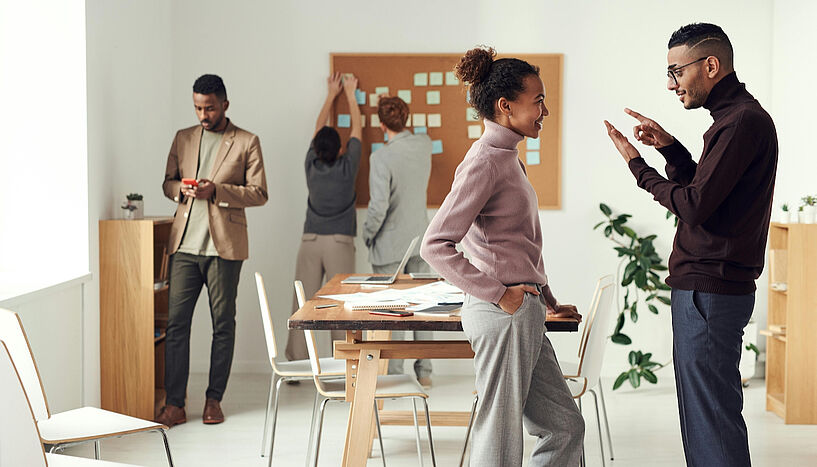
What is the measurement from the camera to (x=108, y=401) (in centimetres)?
422

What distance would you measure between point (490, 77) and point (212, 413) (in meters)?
2.75

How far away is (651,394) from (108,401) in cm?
316

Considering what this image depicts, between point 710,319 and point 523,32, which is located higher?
point 523,32

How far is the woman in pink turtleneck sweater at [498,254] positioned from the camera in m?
2.28

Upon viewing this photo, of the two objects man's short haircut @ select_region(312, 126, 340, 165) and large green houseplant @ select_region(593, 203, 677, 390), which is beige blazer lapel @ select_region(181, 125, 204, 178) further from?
large green houseplant @ select_region(593, 203, 677, 390)

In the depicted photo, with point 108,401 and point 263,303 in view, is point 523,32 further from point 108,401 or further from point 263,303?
point 108,401

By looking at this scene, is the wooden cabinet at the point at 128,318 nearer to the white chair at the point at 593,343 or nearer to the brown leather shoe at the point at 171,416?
the brown leather shoe at the point at 171,416

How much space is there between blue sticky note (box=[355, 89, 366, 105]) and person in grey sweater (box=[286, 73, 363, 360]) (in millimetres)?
322

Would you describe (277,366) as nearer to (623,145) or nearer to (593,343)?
(593,343)

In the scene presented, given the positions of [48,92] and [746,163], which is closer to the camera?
[746,163]

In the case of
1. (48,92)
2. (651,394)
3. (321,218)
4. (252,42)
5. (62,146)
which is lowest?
(651,394)

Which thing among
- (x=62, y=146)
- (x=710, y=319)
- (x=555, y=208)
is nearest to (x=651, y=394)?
(x=555, y=208)

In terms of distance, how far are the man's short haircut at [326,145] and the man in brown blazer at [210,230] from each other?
2.14ft

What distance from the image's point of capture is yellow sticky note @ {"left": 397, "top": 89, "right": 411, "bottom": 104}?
541 cm
